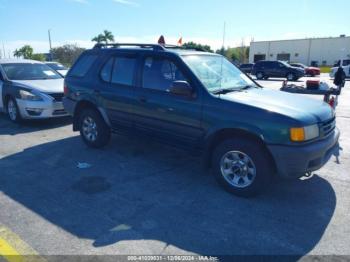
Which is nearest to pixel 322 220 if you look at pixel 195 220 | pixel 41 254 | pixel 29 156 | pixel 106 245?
pixel 195 220

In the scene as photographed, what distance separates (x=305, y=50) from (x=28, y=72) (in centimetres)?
6405

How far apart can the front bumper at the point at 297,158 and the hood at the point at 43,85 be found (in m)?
6.06

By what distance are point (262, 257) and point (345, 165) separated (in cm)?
313

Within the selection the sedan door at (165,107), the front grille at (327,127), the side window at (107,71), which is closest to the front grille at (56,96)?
the side window at (107,71)

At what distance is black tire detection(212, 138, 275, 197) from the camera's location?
373cm

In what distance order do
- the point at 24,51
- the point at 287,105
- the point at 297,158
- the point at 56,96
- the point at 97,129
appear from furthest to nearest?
1. the point at 24,51
2. the point at 56,96
3. the point at 97,129
4. the point at 287,105
5. the point at 297,158

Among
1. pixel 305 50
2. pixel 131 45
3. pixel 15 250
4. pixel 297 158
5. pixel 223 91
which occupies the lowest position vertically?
pixel 15 250

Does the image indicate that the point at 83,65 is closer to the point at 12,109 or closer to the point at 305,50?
the point at 12,109

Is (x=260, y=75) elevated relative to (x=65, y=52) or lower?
lower

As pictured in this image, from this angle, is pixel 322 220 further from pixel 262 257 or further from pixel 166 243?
pixel 166 243

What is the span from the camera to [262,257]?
2.84m

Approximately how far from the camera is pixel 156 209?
3.68m

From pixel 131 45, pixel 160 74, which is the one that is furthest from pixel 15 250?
pixel 131 45

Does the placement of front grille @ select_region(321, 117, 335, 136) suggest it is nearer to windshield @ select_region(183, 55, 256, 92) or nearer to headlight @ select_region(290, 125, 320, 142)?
headlight @ select_region(290, 125, 320, 142)
